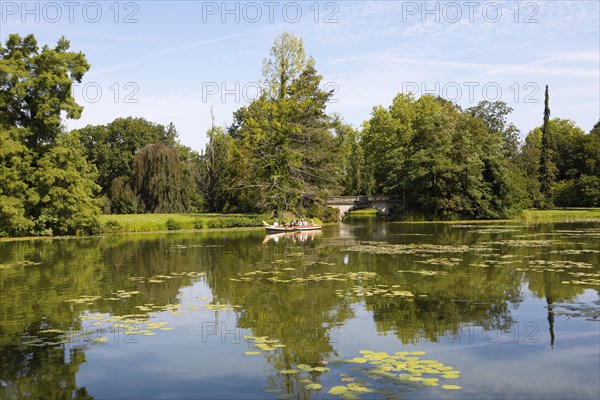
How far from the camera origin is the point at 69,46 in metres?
40.0

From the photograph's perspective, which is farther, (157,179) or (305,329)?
(157,179)

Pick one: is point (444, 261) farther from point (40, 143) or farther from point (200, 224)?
point (40, 143)

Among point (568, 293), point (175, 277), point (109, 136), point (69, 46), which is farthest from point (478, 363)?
point (109, 136)

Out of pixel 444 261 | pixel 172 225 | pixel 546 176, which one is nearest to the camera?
pixel 444 261

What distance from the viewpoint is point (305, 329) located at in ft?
34.4

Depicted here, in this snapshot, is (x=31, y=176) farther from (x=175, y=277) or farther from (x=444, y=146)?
(x=444, y=146)

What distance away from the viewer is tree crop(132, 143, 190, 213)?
58.3 metres

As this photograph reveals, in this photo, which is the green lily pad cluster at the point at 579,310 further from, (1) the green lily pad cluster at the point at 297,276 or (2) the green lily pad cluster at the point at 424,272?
(1) the green lily pad cluster at the point at 297,276

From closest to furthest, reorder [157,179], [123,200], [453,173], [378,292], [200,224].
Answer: [378,292] < [200,224] < [453,173] < [157,179] < [123,200]

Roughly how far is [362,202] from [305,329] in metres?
54.7

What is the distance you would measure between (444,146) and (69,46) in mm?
36747

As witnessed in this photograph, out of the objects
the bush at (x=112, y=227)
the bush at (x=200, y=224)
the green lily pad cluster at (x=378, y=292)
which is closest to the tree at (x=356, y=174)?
the bush at (x=200, y=224)

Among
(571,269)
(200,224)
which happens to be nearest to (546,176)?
(200,224)

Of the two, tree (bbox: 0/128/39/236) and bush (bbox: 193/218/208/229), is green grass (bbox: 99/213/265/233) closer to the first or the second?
bush (bbox: 193/218/208/229)
